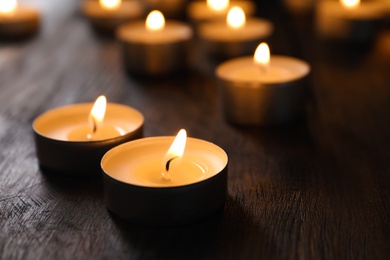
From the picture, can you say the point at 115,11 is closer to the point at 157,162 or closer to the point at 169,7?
the point at 169,7

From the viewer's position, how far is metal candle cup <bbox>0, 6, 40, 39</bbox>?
63.1 inches

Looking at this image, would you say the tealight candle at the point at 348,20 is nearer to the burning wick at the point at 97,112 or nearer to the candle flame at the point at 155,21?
the candle flame at the point at 155,21

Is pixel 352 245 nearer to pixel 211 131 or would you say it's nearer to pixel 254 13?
pixel 211 131

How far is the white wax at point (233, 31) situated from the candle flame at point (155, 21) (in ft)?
0.31

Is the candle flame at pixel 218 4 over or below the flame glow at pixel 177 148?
below

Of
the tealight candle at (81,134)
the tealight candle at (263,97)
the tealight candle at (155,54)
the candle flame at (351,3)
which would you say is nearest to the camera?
the tealight candle at (81,134)

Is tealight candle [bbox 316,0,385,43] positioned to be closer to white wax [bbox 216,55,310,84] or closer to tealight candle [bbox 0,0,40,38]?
white wax [bbox 216,55,310,84]

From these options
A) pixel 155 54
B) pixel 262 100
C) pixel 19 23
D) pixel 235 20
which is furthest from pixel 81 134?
pixel 19 23

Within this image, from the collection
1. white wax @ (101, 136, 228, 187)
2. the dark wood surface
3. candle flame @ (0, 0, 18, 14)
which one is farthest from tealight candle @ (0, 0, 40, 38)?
white wax @ (101, 136, 228, 187)

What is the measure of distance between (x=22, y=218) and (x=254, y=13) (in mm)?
1186

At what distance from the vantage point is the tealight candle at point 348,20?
58.2 inches

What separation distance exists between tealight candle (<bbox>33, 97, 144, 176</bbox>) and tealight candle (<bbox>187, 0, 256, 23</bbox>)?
0.68 metres

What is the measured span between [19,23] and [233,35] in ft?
1.83

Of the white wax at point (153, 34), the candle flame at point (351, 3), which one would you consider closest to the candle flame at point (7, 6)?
the white wax at point (153, 34)
